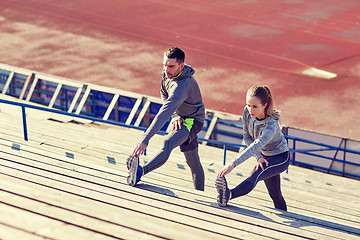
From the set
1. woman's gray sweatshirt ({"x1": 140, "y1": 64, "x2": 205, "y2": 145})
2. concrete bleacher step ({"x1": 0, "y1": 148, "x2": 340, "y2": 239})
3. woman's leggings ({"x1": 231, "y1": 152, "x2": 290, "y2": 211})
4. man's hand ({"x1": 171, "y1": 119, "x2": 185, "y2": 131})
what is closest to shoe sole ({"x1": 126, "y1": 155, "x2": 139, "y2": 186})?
concrete bleacher step ({"x1": 0, "y1": 148, "x2": 340, "y2": 239})

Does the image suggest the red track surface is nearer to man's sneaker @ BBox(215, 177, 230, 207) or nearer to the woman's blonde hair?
the woman's blonde hair

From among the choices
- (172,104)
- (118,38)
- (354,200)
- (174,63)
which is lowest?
(354,200)

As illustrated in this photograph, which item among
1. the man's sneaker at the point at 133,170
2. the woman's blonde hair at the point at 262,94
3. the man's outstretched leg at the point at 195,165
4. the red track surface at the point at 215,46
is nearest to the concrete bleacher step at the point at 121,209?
the man's sneaker at the point at 133,170

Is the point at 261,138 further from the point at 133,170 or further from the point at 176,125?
the point at 133,170

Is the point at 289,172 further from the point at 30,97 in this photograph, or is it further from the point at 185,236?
the point at 30,97

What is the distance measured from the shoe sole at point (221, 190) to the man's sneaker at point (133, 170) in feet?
3.36

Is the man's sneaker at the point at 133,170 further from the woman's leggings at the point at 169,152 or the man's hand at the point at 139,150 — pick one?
the woman's leggings at the point at 169,152

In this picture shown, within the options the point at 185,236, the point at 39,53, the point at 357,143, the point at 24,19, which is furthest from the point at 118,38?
the point at 185,236

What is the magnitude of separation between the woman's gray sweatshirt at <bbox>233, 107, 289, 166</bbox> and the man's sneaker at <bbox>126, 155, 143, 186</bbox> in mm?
1229

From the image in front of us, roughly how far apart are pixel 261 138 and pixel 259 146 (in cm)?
10

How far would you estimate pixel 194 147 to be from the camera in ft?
23.4

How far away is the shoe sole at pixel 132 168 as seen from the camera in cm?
621

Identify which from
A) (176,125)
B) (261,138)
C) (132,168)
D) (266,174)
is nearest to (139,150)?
(132,168)

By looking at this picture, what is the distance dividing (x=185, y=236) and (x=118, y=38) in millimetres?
20371
